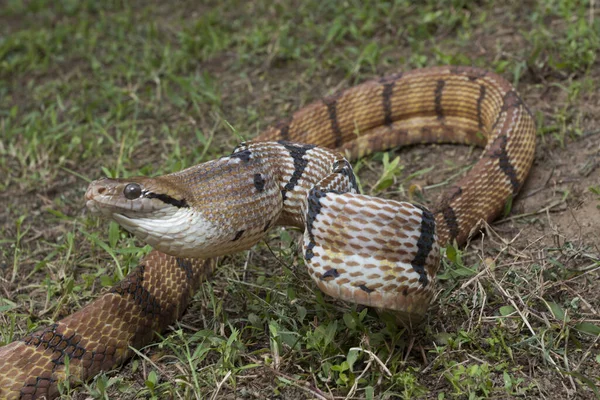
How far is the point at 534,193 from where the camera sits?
5383mm

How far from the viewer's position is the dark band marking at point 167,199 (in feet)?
11.7

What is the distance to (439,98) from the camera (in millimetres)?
6441

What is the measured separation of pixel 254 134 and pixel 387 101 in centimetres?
123

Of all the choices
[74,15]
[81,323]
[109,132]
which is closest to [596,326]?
[81,323]

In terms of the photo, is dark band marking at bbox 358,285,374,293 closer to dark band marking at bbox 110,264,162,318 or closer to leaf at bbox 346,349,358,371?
leaf at bbox 346,349,358,371

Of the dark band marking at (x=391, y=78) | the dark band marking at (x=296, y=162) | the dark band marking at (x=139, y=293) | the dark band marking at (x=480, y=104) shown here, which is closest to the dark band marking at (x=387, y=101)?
the dark band marking at (x=391, y=78)

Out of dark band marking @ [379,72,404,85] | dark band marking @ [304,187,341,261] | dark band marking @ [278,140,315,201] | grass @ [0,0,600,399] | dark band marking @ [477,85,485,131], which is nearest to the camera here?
dark band marking @ [304,187,341,261]

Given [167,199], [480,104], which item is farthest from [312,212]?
[480,104]

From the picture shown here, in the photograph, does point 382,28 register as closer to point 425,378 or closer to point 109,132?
point 109,132

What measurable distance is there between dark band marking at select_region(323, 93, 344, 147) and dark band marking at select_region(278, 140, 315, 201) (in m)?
2.13

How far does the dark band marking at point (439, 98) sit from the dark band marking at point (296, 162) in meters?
2.47

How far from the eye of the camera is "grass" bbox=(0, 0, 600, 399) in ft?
12.4

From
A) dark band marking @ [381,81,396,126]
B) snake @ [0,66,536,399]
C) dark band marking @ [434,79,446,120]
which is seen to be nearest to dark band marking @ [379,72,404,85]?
dark band marking @ [381,81,396,126]

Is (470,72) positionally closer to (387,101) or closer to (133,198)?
(387,101)
